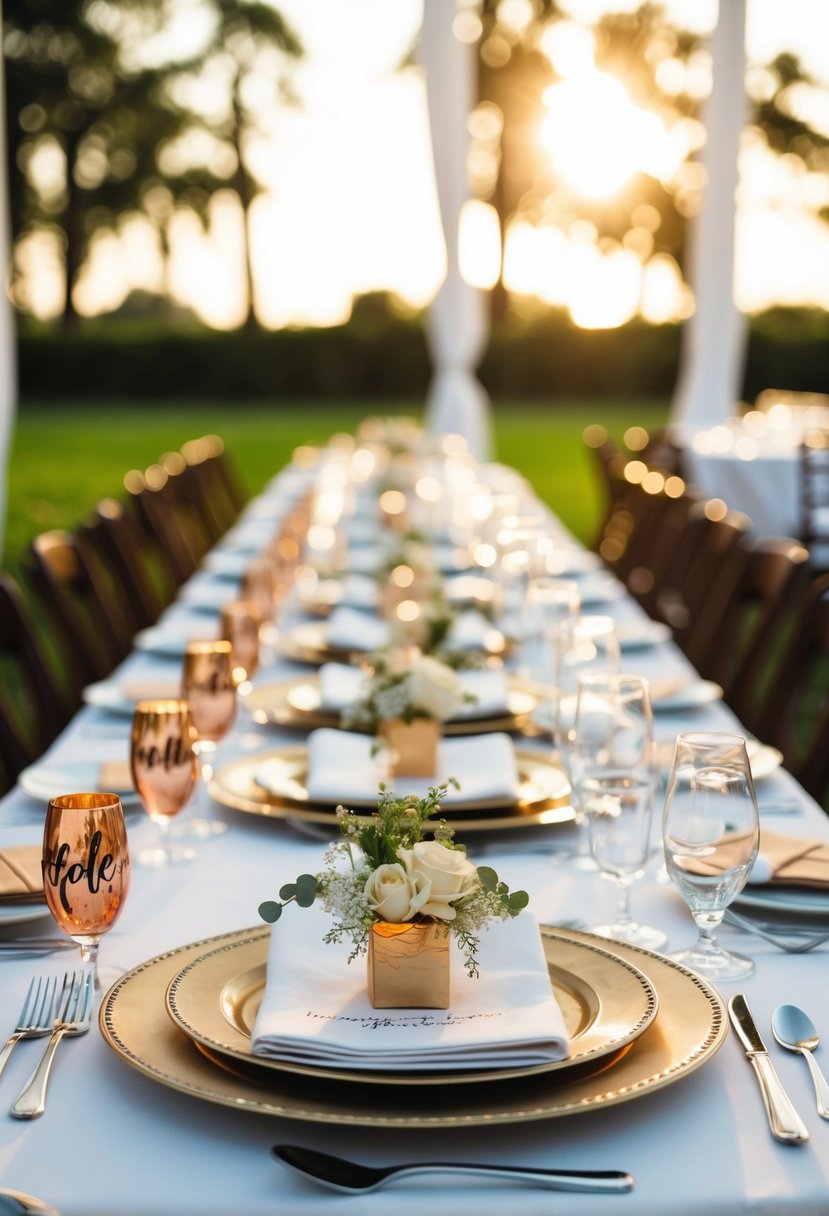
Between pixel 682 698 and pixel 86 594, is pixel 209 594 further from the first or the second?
pixel 682 698

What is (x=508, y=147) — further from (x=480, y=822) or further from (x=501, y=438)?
(x=480, y=822)

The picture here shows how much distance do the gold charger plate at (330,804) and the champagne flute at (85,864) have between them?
528 millimetres

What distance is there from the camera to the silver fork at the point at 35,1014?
132 cm

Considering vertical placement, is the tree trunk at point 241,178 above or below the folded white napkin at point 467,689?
above

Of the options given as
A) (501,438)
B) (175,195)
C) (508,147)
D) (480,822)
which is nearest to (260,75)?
(175,195)

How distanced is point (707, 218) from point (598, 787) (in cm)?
792

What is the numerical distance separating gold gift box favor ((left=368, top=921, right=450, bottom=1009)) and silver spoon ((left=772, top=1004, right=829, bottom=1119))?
304mm

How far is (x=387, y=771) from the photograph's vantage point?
2.09 m

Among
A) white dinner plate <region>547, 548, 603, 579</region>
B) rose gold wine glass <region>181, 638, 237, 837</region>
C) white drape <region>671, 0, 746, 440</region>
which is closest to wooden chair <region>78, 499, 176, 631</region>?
white dinner plate <region>547, 548, 603, 579</region>

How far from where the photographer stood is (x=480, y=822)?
1.89 meters

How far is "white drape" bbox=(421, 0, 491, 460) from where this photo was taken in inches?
332

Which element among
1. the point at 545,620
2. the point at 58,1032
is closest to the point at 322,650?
the point at 545,620

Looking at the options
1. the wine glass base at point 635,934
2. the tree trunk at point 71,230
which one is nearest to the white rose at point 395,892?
the wine glass base at point 635,934

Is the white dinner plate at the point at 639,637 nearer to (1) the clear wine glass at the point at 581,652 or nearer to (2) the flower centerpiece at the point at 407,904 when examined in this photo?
(1) the clear wine glass at the point at 581,652
